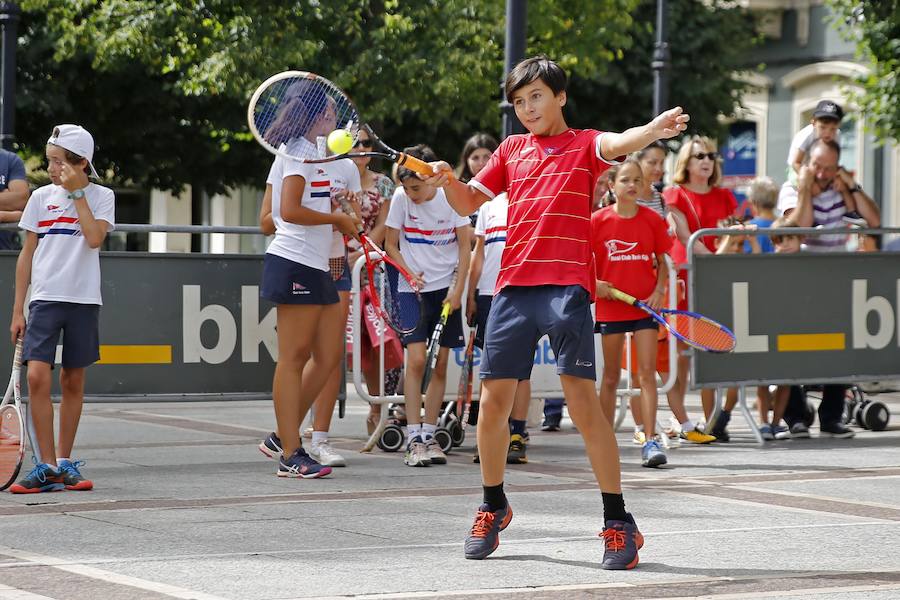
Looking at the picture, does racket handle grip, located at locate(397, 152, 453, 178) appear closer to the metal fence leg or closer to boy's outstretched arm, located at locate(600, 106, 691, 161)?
boy's outstretched arm, located at locate(600, 106, 691, 161)

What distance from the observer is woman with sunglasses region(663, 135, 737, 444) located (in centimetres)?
1181

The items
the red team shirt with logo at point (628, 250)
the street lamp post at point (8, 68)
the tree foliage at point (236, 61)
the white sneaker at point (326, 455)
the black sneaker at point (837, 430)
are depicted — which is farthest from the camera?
the tree foliage at point (236, 61)

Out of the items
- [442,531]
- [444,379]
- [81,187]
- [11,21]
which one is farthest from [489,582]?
[11,21]

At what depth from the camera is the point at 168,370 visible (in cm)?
1048

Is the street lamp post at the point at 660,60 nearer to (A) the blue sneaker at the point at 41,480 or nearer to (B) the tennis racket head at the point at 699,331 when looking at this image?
(B) the tennis racket head at the point at 699,331

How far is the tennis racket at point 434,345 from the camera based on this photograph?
→ 33.1 feet

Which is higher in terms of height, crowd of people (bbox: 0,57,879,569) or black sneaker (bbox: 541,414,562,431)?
crowd of people (bbox: 0,57,879,569)

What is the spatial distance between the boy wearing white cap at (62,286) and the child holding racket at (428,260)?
2.09m

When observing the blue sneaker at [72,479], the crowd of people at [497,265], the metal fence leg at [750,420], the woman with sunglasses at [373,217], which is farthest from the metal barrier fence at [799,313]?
the blue sneaker at [72,479]

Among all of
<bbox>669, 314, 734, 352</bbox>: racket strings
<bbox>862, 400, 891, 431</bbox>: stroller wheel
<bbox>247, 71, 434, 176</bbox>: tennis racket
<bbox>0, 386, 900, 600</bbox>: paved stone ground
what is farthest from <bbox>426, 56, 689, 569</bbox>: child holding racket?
<bbox>862, 400, 891, 431</bbox>: stroller wheel

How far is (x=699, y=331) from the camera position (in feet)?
33.6

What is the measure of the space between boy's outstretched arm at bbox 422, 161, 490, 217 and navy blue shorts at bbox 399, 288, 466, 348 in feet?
11.5

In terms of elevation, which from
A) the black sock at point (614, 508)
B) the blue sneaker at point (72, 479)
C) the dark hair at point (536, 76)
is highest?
the dark hair at point (536, 76)

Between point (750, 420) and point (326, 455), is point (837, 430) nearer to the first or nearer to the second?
point (750, 420)
